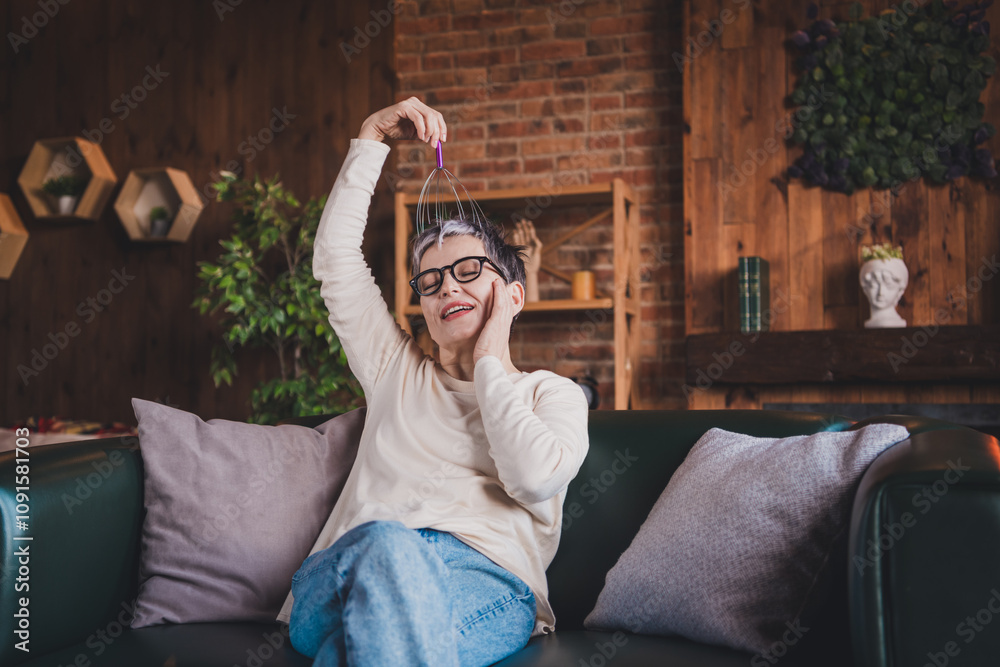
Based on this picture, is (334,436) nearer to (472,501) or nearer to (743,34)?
(472,501)

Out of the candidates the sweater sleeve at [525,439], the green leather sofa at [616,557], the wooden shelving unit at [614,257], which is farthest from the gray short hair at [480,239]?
the wooden shelving unit at [614,257]

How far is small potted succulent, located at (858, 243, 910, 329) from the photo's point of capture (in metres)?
3.05

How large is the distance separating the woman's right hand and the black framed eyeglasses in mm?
259

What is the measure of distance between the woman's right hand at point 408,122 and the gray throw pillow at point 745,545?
2.69ft

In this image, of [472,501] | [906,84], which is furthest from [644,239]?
[472,501]

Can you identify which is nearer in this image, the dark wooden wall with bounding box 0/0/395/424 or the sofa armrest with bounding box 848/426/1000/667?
the sofa armrest with bounding box 848/426/1000/667

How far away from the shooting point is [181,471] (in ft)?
4.99

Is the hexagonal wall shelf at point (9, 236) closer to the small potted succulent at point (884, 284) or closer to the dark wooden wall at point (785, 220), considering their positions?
the dark wooden wall at point (785, 220)

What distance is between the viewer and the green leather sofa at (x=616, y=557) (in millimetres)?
935

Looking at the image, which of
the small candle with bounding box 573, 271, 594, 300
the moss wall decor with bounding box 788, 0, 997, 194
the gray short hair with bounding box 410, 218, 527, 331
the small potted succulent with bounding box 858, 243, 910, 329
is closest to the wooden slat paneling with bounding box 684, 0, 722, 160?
the moss wall decor with bounding box 788, 0, 997, 194

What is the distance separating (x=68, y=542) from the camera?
4.42 feet

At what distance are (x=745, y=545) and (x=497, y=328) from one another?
0.56 meters

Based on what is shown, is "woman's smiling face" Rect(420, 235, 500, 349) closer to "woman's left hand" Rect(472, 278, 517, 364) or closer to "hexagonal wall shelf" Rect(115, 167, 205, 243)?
"woman's left hand" Rect(472, 278, 517, 364)

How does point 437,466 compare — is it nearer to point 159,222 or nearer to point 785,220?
point 785,220
